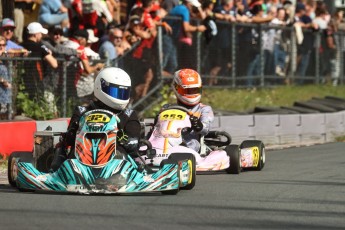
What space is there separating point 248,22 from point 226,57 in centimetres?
141

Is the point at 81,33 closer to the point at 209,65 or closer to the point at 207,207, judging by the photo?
the point at 209,65

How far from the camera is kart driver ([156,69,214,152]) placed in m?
13.5

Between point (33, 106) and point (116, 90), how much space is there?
4.38 metres

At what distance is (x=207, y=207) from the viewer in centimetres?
964

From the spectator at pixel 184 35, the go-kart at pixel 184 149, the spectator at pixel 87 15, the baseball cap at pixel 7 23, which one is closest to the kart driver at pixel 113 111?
the go-kart at pixel 184 149

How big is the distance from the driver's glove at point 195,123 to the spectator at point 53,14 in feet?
15.0

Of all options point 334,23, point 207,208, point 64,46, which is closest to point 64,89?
point 64,46

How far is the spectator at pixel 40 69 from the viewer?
1552cm

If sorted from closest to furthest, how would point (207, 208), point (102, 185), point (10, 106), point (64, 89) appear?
point (207, 208) → point (102, 185) → point (10, 106) → point (64, 89)

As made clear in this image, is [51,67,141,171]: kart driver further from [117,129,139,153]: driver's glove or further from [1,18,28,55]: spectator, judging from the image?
[1,18,28,55]: spectator

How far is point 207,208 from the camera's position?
9562 millimetres

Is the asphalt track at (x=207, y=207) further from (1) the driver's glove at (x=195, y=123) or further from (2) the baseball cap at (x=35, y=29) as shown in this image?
(2) the baseball cap at (x=35, y=29)

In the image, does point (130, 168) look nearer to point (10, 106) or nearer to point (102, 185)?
point (102, 185)

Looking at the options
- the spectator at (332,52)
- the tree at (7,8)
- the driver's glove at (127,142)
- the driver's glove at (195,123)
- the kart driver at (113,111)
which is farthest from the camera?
the spectator at (332,52)
